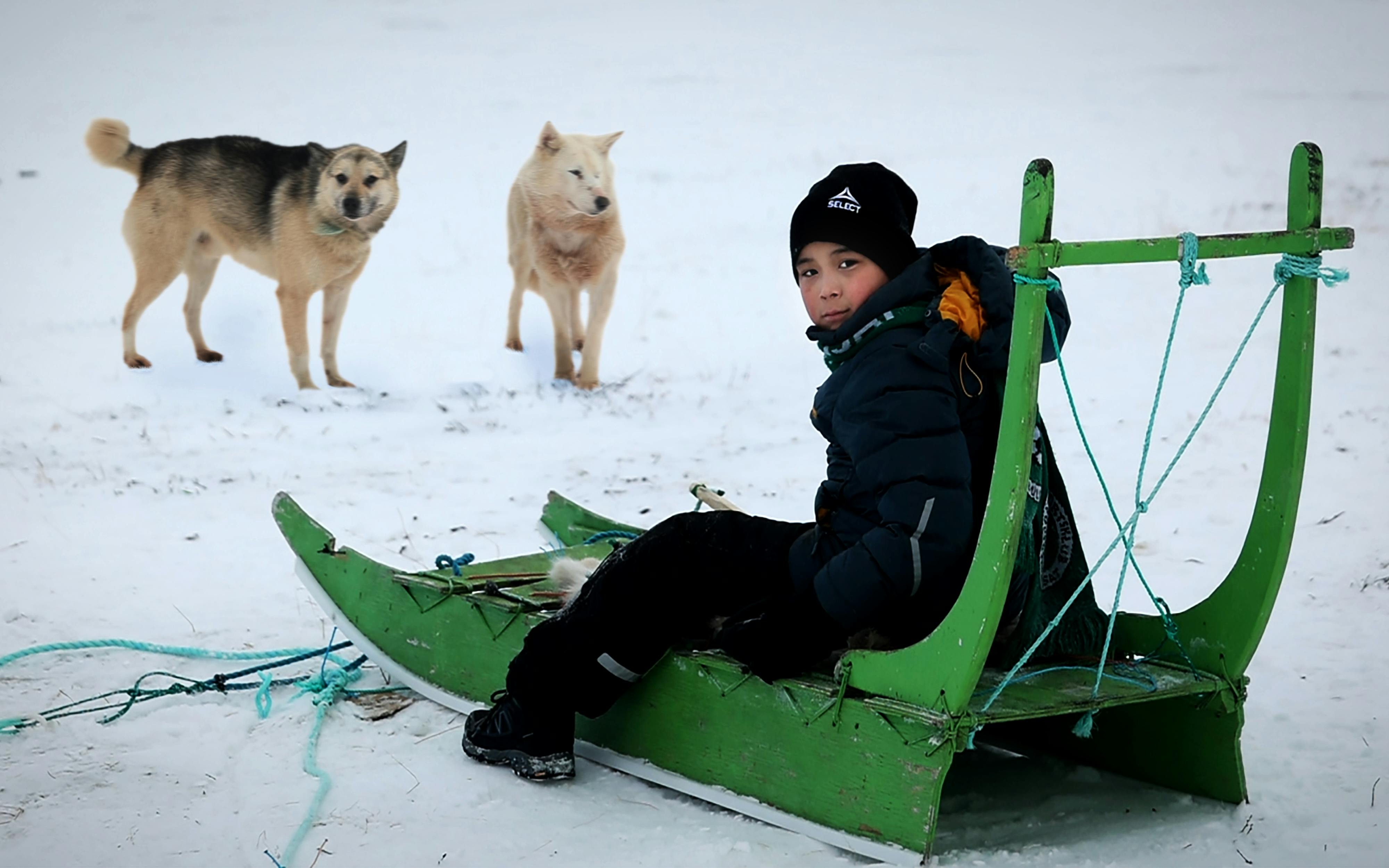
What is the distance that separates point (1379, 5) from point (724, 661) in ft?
23.3

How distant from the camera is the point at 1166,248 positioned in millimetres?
2062

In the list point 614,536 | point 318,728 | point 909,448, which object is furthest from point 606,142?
point 909,448

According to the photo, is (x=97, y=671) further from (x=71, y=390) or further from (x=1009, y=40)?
(x=1009, y=40)

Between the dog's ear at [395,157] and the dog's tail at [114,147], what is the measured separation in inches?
40.5

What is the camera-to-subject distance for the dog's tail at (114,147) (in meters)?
6.08

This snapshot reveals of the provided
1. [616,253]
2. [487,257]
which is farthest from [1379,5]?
[487,257]

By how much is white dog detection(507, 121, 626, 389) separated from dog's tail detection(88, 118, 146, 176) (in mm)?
1644

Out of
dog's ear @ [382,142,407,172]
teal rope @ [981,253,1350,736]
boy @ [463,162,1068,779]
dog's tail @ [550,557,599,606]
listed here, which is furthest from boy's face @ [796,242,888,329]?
dog's ear @ [382,142,407,172]

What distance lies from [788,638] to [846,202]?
75 cm

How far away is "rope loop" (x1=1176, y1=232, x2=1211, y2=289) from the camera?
6.70 ft

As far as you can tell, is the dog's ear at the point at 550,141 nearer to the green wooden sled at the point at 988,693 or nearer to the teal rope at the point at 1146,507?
the green wooden sled at the point at 988,693

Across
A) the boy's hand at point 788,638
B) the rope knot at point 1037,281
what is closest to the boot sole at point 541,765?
the boy's hand at point 788,638

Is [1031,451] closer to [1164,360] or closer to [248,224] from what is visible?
[1164,360]

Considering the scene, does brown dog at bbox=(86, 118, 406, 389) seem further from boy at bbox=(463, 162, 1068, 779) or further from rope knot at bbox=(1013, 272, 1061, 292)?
rope knot at bbox=(1013, 272, 1061, 292)
